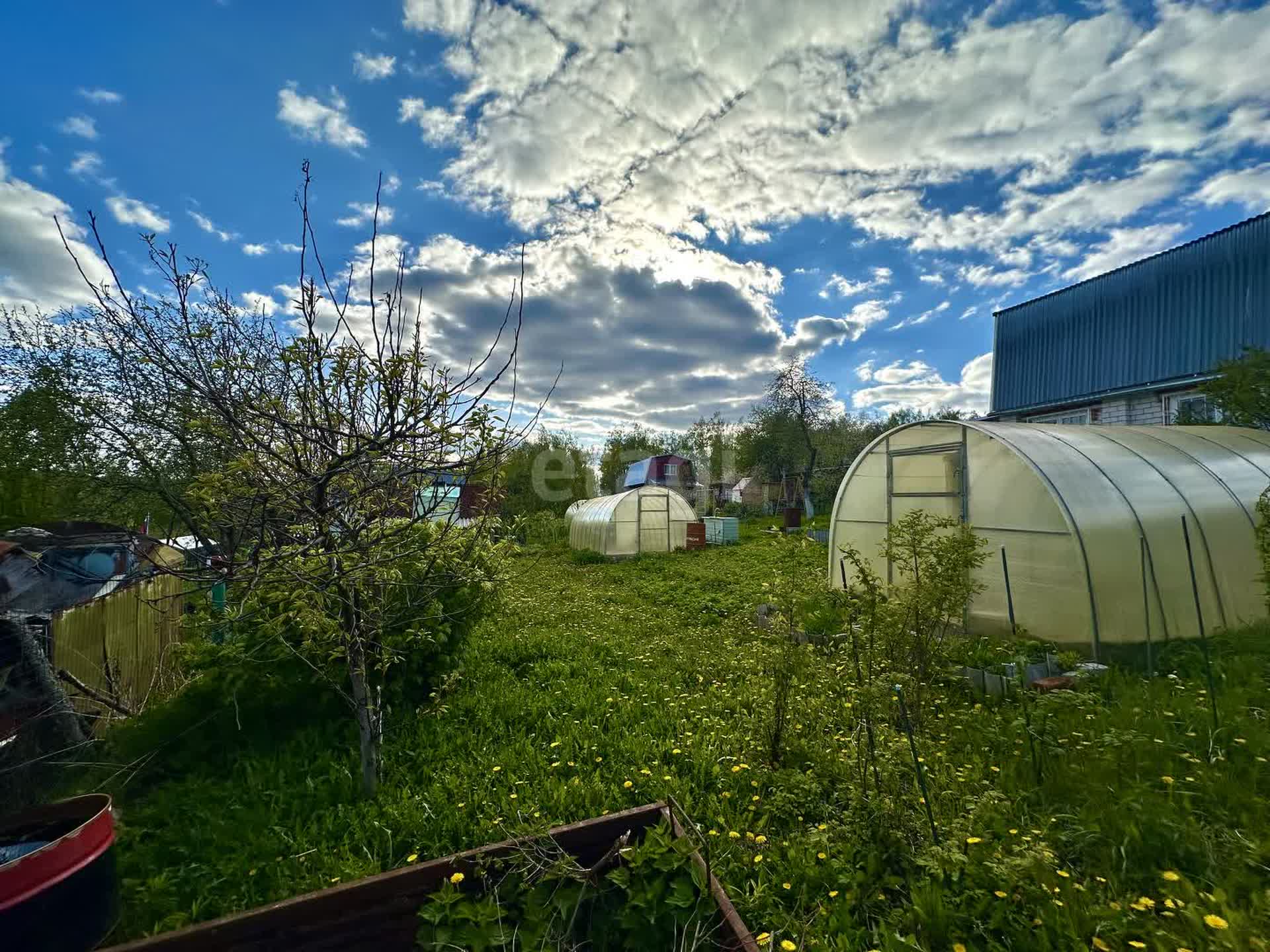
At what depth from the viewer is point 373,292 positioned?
2.27 m

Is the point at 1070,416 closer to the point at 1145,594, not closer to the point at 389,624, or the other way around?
the point at 1145,594

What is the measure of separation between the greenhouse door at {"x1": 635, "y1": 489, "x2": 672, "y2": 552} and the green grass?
11124 mm

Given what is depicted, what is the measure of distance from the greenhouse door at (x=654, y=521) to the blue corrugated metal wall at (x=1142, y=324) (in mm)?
11890

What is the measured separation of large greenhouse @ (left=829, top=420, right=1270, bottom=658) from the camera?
5.05m

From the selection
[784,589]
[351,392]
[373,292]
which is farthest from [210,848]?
[784,589]

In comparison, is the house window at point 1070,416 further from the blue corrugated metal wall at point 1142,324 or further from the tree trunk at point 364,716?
the tree trunk at point 364,716

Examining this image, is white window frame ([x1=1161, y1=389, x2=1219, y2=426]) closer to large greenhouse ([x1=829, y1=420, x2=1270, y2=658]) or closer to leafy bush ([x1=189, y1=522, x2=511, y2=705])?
large greenhouse ([x1=829, y1=420, x2=1270, y2=658])

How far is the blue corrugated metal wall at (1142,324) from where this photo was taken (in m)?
11.6

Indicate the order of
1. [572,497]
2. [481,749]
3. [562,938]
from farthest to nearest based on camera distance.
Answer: [572,497] → [481,749] → [562,938]

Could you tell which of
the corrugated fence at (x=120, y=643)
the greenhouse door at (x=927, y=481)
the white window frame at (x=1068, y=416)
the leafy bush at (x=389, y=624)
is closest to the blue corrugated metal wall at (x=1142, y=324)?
the white window frame at (x=1068, y=416)

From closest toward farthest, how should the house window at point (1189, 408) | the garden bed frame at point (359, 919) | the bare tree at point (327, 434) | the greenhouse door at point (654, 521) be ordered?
the garden bed frame at point (359, 919) < the bare tree at point (327, 434) < the house window at point (1189, 408) < the greenhouse door at point (654, 521)

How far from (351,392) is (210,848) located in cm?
276

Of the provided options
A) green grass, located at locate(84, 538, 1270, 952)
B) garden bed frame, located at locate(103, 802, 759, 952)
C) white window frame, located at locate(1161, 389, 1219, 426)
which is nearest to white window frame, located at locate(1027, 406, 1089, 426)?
white window frame, located at locate(1161, 389, 1219, 426)

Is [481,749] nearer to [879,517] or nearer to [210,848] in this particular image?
[210,848]
